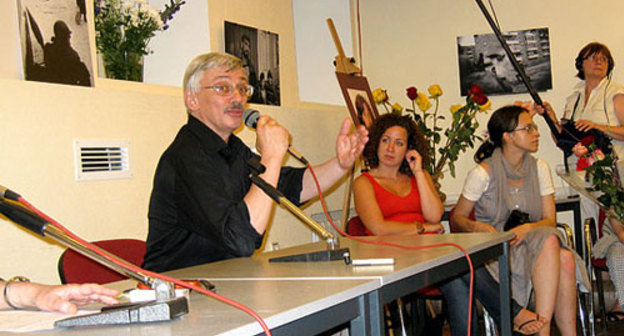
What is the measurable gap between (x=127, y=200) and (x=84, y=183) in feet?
0.74

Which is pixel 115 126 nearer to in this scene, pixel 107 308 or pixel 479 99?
pixel 107 308

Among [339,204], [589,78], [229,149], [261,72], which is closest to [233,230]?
[229,149]

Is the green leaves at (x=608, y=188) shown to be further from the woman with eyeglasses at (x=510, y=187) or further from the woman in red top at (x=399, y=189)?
the woman in red top at (x=399, y=189)

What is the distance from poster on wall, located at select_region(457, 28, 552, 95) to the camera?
4.91 m

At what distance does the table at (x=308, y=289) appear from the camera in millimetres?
1146

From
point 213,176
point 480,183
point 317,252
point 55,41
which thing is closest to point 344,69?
point 480,183

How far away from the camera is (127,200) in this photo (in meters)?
2.56

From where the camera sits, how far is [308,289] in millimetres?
1443

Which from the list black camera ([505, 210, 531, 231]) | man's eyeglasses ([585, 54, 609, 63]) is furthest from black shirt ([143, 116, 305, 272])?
man's eyeglasses ([585, 54, 609, 63])

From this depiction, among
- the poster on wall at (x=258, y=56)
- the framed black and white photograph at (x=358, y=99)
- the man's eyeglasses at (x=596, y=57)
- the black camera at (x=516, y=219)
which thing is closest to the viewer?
the poster on wall at (x=258, y=56)

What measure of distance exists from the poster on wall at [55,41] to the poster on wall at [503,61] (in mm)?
3269

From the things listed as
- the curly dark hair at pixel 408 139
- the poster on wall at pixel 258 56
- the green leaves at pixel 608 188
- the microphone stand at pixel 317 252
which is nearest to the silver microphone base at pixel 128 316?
the microphone stand at pixel 317 252

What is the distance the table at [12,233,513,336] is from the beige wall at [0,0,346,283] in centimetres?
62

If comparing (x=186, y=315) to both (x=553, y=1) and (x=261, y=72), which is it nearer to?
(x=261, y=72)
